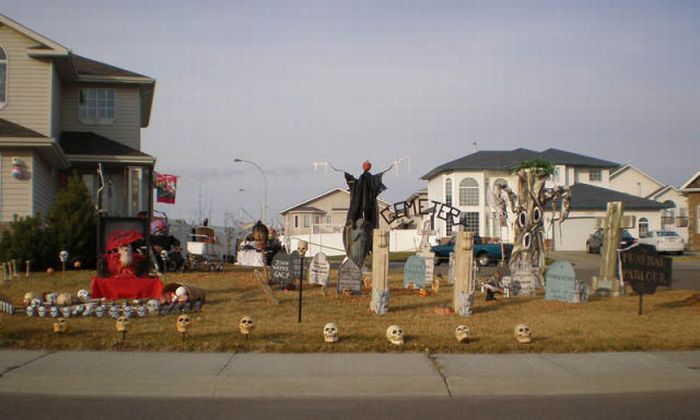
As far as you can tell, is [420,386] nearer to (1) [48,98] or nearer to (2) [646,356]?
(2) [646,356]

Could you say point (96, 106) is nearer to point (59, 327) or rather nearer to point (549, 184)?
point (59, 327)

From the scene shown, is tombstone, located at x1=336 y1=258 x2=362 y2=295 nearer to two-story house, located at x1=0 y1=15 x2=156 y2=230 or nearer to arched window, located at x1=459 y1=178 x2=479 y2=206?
two-story house, located at x1=0 y1=15 x2=156 y2=230

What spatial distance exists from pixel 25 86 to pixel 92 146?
373 cm

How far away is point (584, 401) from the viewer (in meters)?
8.34

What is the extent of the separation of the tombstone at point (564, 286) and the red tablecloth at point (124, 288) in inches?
317

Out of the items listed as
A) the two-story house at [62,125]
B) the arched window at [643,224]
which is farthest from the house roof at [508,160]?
the two-story house at [62,125]

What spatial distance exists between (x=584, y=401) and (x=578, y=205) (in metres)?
48.3

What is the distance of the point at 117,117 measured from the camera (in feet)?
95.7

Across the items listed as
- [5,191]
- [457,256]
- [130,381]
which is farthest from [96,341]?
[5,191]

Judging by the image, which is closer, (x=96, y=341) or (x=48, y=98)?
(x=96, y=341)

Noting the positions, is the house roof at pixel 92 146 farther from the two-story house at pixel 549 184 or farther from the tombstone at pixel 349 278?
the two-story house at pixel 549 184

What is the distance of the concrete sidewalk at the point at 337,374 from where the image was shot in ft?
28.5

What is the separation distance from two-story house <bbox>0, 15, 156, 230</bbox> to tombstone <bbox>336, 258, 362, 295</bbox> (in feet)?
38.4

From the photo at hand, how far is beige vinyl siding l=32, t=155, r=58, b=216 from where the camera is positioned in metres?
23.5
